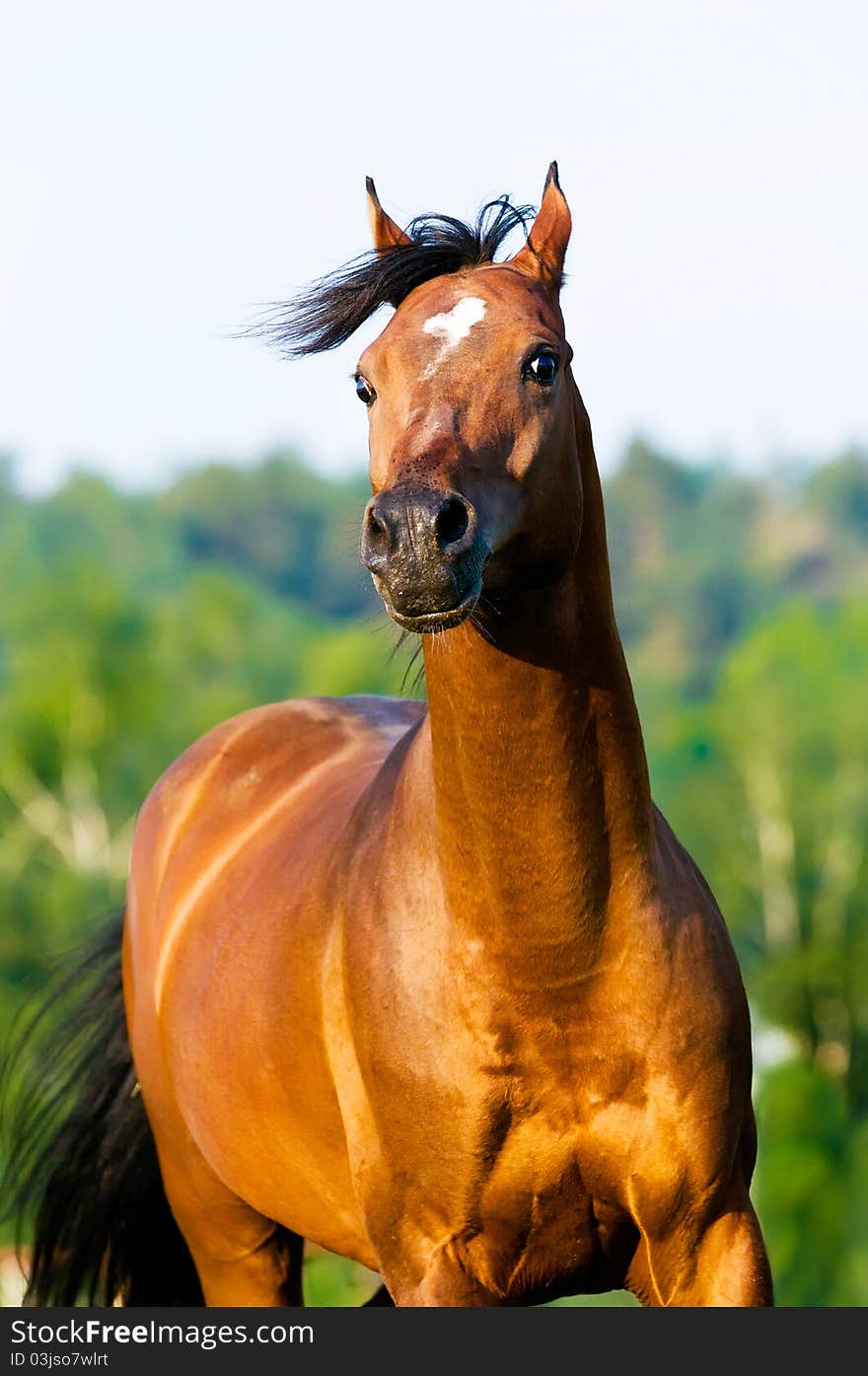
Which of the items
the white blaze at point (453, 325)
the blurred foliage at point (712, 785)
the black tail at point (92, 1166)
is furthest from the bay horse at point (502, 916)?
the blurred foliage at point (712, 785)

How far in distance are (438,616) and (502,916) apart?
826 mm

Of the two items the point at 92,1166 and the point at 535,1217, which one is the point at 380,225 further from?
the point at 92,1166

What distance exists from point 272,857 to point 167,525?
299 feet

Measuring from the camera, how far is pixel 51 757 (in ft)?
115

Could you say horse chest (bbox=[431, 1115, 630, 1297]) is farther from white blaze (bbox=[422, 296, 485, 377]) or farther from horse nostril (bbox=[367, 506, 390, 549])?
white blaze (bbox=[422, 296, 485, 377])

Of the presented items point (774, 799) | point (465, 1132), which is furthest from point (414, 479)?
point (774, 799)

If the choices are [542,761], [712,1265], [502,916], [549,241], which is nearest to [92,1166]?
[712,1265]

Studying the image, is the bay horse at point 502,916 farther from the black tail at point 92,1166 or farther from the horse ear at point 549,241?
the black tail at point 92,1166

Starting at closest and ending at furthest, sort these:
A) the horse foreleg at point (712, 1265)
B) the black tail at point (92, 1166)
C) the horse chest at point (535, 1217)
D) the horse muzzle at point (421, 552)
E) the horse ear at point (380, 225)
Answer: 1. the horse muzzle at point (421, 552)
2. the horse chest at point (535, 1217)
3. the horse foreleg at point (712, 1265)
4. the horse ear at point (380, 225)
5. the black tail at point (92, 1166)

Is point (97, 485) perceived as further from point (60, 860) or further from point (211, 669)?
point (60, 860)

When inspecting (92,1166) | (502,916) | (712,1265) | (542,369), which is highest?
(542,369)

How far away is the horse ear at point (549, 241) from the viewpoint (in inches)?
174

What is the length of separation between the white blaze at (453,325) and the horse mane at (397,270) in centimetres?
35

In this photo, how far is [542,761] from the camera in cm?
416
